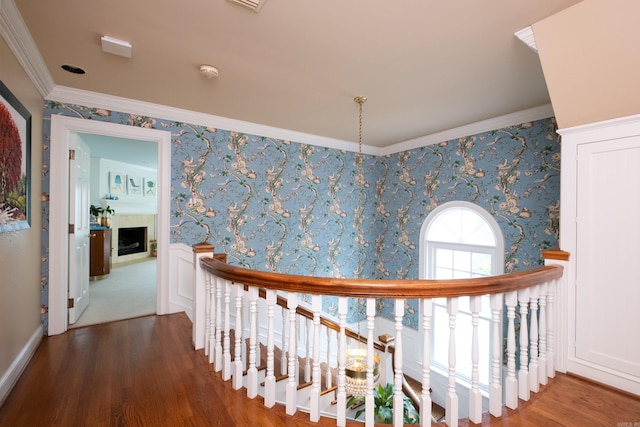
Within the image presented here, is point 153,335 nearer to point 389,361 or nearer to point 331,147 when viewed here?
point 389,361

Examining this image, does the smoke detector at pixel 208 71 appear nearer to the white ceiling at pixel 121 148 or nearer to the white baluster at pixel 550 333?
the white ceiling at pixel 121 148

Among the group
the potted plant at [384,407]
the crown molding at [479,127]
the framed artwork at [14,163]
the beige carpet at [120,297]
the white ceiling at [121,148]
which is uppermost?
the white ceiling at [121,148]

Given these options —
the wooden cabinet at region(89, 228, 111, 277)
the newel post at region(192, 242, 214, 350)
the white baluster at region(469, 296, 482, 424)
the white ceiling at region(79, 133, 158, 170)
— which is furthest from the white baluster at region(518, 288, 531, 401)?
the wooden cabinet at region(89, 228, 111, 277)

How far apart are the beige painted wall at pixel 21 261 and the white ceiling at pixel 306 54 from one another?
0.29 meters

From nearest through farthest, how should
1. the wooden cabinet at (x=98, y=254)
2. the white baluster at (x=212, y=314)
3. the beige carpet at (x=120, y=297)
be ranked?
the white baluster at (x=212, y=314) → the beige carpet at (x=120, y=297) → the wooden cabinet at (x=98, y=254)

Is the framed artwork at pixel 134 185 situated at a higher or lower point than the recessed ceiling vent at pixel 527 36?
lower

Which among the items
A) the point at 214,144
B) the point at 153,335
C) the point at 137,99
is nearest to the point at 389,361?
the point at 153,335

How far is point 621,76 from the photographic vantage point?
1.54 meters

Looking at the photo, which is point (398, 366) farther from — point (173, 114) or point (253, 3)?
point (173, 114)

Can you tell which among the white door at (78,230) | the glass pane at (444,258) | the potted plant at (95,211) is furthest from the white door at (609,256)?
the potted plant at (95,211)

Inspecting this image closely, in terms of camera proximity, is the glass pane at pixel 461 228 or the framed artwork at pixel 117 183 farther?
the framed artwork at pixel 117 183

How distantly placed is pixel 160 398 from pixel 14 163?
1.72 meters

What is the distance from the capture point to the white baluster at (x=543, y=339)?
175cm

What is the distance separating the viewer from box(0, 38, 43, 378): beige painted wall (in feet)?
5.56
